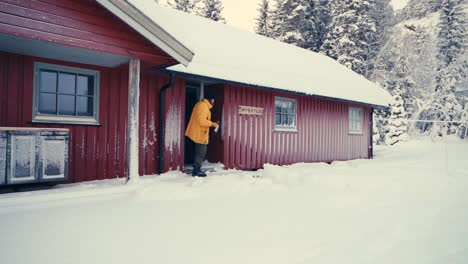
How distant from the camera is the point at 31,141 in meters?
Result: 5.03

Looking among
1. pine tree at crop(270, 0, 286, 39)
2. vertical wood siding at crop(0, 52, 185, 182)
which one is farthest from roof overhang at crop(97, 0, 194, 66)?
pine tree at crop(270, 0, 286, 39)

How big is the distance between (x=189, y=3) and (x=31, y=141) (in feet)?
98.2

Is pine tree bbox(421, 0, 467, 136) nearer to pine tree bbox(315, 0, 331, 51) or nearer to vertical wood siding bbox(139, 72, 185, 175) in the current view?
pine tree bbox(315, 0, 331, 51)

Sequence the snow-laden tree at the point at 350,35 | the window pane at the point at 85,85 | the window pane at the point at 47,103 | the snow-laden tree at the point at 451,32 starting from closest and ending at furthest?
1. the window pane at the point at 47,103
2. the window pane at the point at 85,85
3. the snow-laden tree at the point at 350,35
4. the snow-laden tree at the point at 451,32

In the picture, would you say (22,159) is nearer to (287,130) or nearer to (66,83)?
(66,83)

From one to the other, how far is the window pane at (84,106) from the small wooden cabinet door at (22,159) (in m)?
1.49

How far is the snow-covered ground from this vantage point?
111 inches

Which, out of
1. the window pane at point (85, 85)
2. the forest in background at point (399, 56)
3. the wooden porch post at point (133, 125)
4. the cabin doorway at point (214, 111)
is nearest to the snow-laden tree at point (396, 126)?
the forest in background at point (399, 56)

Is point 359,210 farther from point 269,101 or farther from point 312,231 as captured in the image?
point 269,101

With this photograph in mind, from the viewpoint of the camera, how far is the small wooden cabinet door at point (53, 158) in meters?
5.16

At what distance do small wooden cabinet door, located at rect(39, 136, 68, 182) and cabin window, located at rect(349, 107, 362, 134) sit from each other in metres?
11.2

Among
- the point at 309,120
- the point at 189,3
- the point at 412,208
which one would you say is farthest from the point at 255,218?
the point at 189,3

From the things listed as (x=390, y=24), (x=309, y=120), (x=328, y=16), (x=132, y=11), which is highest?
(x=390, y=24)

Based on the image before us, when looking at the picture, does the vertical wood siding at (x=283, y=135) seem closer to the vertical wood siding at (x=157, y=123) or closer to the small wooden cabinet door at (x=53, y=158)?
the vertical wood siding at (x=157, y=123)
